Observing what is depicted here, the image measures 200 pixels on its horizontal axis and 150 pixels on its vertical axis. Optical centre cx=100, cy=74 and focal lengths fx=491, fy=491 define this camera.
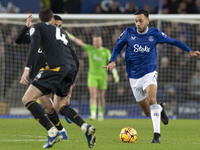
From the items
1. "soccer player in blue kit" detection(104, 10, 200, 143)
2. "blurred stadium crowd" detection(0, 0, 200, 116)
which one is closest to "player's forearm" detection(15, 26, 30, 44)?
"soccer player in blue kit" detection(104, 10, 200, 143)

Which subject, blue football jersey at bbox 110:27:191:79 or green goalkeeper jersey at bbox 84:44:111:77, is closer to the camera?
blue football jersey at bbox 110:27:191:79

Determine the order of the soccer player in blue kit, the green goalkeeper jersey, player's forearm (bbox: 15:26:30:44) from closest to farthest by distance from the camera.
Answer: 1. player's forearm (bbox: 15:26:30:44)
2. the soccer player in blue kit
3. the green goalkeeper jersey

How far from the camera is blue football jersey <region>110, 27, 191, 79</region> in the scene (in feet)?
25.9

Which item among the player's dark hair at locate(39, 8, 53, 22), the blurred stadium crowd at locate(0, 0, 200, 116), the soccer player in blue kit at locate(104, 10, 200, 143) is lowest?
the blurred stadium crowd at locate(0, 0, 200, 116)

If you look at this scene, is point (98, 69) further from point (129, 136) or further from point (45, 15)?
point (45, 15)

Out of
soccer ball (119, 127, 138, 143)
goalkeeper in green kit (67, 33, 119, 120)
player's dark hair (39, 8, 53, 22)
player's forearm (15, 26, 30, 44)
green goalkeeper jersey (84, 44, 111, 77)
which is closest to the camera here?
player's dark hair (39, 8, 53, 22)

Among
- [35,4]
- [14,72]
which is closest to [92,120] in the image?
[14,72]

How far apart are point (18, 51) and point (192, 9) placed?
661 centimetres

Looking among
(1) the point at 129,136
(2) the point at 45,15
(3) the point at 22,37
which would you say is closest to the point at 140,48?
(1) the point at 129,136

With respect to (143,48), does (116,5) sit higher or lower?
higher

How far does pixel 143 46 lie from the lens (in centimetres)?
792

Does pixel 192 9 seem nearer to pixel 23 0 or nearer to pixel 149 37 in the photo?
pixel 23 0

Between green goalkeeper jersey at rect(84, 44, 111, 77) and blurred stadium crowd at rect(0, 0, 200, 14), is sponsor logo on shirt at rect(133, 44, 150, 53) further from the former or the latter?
blurred stadium crowd at rect(0, 0, 200, 14)

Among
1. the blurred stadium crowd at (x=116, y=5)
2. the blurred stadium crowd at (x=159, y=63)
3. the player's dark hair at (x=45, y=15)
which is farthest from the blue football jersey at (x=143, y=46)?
the blurred stadium crowd at (x=116, y=5)
